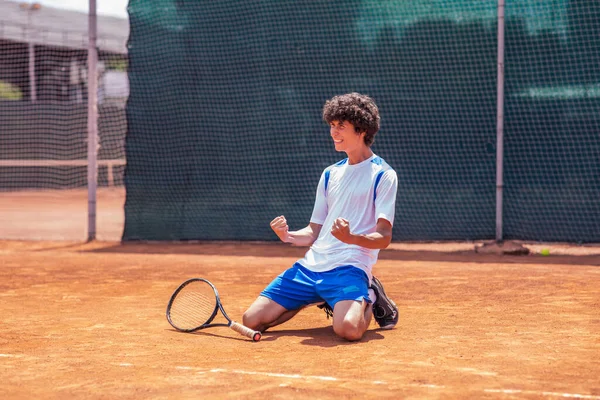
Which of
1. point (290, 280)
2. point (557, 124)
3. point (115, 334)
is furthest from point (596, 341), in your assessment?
point (557, 124)

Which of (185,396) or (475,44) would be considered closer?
(185,396)

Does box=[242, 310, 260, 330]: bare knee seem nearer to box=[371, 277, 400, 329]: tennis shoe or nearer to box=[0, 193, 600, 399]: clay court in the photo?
box=[0, 193, 600, 399]: clay court

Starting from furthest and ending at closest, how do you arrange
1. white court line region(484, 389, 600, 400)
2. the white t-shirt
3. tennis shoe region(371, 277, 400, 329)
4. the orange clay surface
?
tennis shoe region(371, 277, 400, 329) → the white t-shirt → the orange clay surface → white court line region(484, 389, 600, 400)

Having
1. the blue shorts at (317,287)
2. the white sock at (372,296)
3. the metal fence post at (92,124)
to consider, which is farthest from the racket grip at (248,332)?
the metal fence post at (92,124)

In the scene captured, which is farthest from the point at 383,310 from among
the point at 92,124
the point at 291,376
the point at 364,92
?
the point at 92,124

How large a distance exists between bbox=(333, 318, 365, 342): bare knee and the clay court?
7cm

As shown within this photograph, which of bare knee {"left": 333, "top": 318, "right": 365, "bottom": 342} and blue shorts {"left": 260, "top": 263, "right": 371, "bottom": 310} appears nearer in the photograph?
bare knee {"left": 333, "top": 318, "right": 365, "bottom": 342}

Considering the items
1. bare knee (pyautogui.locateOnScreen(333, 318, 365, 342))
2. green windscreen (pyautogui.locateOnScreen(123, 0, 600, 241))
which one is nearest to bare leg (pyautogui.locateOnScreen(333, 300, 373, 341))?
bare knee (pyautogui.locateOnScreen(333, 318, 365, 342))

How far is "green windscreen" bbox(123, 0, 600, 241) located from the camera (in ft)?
31.9

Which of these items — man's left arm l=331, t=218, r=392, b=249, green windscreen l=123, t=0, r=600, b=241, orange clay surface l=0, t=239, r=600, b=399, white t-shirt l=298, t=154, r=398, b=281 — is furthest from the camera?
green windscreen l=123, t=0, r=600, b=241

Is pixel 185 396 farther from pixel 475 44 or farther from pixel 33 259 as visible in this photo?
pixel 475 44

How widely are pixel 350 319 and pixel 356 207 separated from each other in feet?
2.52

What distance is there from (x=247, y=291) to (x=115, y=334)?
6.48 ft

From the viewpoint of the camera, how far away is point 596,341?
4.72 m
